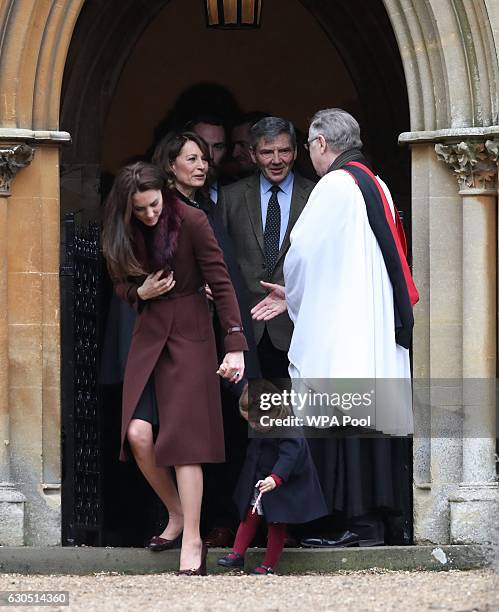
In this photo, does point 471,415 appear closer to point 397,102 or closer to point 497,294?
point 497,294

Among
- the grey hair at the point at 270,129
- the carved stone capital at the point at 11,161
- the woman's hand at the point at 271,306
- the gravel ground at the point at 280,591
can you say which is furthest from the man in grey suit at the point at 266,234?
the gravel ground at the point at 280,591

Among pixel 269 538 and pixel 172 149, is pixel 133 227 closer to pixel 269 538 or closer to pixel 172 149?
pixel 172 149

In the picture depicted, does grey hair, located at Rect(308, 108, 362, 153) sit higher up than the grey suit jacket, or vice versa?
grey hair, located at Rect(308, 108, 362, 153)

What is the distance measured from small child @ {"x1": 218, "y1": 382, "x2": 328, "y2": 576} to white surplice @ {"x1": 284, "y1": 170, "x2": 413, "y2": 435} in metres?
0.35

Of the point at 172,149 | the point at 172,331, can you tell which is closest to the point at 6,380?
the point at 172,331

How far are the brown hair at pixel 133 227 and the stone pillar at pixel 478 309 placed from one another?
141 centimetres

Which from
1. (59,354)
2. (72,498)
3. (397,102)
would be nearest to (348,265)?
(59,354)

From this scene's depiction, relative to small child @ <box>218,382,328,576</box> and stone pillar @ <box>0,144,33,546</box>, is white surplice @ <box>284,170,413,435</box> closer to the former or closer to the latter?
small child @ <box>218,382,328,576</box>

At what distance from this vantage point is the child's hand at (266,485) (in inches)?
315

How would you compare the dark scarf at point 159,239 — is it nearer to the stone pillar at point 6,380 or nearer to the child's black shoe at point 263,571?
the stone pillar at point 6,380

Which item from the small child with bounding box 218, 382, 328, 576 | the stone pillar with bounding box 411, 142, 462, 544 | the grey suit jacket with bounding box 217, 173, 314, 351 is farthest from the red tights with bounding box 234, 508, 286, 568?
the grey suit jacket with bounding box 217, 173, 314, 351

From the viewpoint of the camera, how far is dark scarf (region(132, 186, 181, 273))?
26.8ft

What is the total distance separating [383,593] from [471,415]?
1497 millimetres

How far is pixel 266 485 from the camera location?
8000 mm
